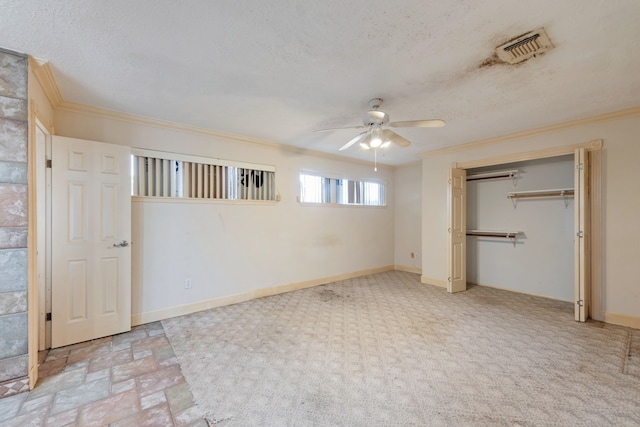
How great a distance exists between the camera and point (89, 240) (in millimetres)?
2805

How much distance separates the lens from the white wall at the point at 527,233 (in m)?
4.10

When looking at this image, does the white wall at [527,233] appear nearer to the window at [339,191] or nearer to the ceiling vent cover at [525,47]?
the window at [339,191]

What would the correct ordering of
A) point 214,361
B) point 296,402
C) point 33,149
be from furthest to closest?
point 214,361 → point 33,149 → point 296,402

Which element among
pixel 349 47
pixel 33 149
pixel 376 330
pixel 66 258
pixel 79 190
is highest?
pixel 349 47

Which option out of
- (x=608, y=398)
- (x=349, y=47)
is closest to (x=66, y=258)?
(x=349, y=47)

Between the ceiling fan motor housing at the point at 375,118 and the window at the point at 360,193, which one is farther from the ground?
the ceiling fan motor housing at the point at 375,118

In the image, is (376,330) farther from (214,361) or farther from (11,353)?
(11,353)

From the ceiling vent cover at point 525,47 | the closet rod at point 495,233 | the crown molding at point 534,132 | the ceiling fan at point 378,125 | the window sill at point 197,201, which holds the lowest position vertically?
the closet rod at point 495,233

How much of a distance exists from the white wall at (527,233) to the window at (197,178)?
3.85 metres

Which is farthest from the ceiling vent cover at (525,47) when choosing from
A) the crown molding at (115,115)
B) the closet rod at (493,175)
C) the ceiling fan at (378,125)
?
the crown molding at (115,115)

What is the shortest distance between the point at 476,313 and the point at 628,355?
4.32ft

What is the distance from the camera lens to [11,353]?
196cm

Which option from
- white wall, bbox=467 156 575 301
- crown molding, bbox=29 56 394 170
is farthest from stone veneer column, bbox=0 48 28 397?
white wall, bbox=467 156 575 301

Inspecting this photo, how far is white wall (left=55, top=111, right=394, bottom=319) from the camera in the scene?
129 inches
